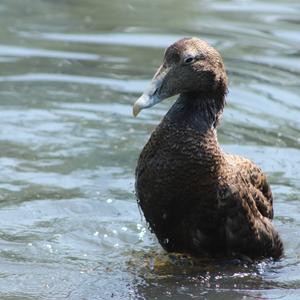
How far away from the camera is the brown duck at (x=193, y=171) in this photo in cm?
766

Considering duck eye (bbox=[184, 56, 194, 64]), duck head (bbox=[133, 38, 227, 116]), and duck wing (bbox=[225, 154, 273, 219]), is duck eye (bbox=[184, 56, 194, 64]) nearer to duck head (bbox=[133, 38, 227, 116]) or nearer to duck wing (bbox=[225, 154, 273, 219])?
duck head (bbox=[133, 38, 227, 116])

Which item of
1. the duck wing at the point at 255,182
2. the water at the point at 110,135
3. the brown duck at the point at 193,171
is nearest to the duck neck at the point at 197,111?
the brown duck at the point at 193,171

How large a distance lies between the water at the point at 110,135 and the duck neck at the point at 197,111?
1.03 meters

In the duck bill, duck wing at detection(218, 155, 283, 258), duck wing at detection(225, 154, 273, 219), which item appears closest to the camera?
the duck bill

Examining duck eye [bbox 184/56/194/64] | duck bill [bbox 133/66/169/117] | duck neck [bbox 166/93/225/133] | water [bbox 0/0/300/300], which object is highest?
duck eye [bbox 184/56/194/64]

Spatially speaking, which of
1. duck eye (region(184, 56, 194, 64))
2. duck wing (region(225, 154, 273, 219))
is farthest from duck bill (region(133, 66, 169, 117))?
duck wing (region(225, 154, 273, 219))

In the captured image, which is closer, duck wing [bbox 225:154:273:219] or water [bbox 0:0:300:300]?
water [bbox 0:0:300:300]

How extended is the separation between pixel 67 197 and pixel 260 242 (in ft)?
6.18

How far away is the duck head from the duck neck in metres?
0.09

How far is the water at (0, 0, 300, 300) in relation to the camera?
25.7ft

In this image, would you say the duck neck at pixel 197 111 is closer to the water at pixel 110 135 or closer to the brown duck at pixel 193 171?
the brown duck at pixel 193 171

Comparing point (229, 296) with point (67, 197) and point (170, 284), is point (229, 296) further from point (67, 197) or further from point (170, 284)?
point (67, 197)

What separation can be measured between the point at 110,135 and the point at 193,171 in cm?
309

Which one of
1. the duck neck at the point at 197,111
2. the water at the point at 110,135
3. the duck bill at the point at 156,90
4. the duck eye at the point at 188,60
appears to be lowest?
the water at the point at 110,135
